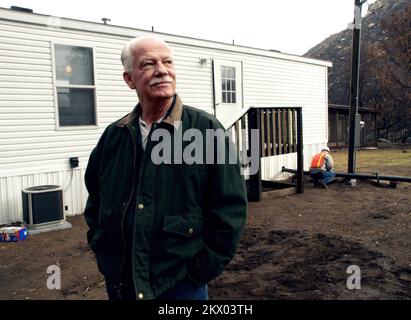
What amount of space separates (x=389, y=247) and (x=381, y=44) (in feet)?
97.6

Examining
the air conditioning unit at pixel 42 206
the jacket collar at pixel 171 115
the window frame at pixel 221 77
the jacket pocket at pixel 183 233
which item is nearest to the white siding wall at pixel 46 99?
the window frame at pixel 221 77

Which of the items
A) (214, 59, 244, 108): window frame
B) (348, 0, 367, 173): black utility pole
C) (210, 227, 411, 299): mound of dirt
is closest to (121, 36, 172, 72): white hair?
(210, 227, 411, 299): mound of dirt

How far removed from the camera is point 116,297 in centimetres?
193

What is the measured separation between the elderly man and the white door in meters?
8.30

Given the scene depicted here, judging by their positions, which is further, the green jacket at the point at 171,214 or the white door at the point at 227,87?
the white door at the point at 227,87

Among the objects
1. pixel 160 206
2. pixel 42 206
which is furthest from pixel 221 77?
pixel 160 206

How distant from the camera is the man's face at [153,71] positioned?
1886mm

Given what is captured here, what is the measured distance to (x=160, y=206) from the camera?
1791 millimetres

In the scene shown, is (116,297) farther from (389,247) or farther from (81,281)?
(389,247)

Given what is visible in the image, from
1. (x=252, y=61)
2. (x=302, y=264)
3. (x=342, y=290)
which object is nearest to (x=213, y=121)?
(x=342, y=290)

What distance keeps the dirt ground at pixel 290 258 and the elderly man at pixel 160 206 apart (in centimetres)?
224

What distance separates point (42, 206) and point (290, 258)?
4.36m

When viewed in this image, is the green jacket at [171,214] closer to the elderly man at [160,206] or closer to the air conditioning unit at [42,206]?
the elderly man at [160,206]

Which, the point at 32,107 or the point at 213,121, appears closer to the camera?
the point at 213,121
